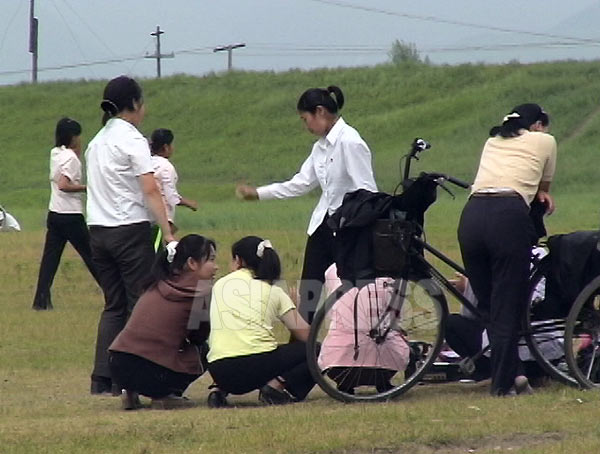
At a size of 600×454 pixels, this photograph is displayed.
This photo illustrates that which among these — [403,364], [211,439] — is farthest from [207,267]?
[211,439]

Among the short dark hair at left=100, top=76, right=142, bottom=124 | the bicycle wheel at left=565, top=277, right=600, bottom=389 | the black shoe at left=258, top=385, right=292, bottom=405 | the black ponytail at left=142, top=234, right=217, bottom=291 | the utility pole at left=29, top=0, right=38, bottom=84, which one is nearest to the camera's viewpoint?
the bicycle wheel at left=565, top=277, right=600, bottom=389

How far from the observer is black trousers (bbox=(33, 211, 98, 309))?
45.6 feet

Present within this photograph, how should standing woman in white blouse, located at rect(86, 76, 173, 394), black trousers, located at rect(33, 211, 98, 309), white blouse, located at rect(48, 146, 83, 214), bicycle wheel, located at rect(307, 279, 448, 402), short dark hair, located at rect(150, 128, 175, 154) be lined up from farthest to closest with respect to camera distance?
black trousers, located at rect(33, 211, 98, 309), white blouse, located at rect(48, 146, 83, 214), short dark hair, located at rect(150, 128, 175, 154), standing woman in white blouse, located at rect(86, 76, 173, 394), bicycle wheel, located at rect(307, 279, 448, 402)

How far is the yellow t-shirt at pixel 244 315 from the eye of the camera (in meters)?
8.33

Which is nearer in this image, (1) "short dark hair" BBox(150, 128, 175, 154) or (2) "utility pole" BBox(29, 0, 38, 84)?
(1) "short dark hair" BBox(150, 128, 175, 154)

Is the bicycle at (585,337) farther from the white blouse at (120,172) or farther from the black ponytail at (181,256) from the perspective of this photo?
the white blouse at (120,172)

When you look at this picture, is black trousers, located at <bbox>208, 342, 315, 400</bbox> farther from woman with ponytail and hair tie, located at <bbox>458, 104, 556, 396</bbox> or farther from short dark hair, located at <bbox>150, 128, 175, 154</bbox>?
short dark hair, located at <bbox>150, 128, 175, 154</bbox>

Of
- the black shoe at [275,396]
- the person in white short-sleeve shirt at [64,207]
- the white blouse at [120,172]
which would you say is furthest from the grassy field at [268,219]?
the white blouse at [120,172]

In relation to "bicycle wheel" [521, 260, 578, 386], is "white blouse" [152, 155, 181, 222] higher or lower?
higher

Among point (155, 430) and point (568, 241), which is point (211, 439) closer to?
point (155, 430)

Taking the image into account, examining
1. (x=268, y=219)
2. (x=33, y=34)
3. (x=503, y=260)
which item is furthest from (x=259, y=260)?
(x=33, y=34)

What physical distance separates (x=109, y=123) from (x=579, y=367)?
3232 millimetres

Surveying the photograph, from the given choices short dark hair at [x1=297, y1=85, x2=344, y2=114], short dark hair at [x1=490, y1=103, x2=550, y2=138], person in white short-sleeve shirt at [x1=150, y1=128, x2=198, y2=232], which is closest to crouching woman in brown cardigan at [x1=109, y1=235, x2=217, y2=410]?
short dark hair at [x1=297, y1=85, x2=344, y2=114]

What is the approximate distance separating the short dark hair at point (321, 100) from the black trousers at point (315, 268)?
779 millimetres
